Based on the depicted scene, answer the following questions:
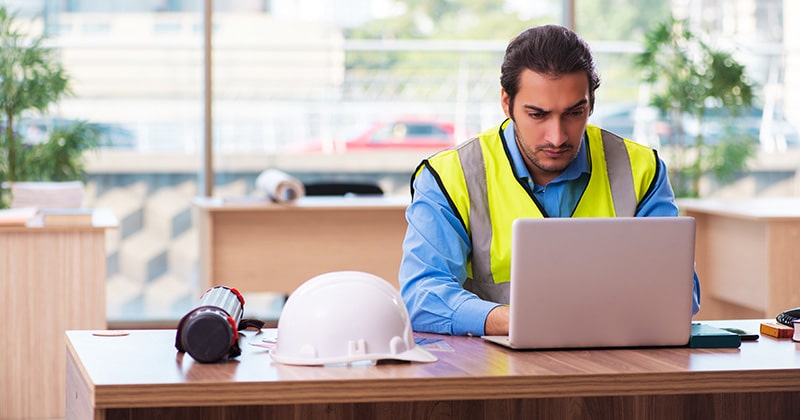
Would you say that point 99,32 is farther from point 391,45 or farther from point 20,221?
point 20,221

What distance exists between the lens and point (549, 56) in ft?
7.09

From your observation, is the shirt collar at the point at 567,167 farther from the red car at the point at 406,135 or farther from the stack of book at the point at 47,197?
the red car at the point at 406,135

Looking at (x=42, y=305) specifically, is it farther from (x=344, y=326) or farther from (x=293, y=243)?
(x=344, y=326)

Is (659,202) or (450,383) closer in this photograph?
(450,383)

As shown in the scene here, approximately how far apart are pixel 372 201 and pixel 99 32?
1.90 meters

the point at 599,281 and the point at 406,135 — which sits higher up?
the point at 406,135

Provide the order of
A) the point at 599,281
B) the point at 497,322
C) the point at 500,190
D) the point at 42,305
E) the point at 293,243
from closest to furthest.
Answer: the point at 599,281
the point at 497,322
the point at 500,190
the point at 42,305
the point at 293,243

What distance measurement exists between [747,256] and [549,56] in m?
2.78

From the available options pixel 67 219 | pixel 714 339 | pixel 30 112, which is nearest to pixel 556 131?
pixel 714 339

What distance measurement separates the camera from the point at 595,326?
1.78m

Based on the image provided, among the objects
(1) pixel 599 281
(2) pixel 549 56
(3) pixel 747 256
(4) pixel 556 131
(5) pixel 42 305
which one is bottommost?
(5) pixel 42 305

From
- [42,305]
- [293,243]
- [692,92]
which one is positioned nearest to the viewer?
[42,305]

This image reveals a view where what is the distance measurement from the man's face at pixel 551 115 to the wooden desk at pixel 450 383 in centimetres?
47

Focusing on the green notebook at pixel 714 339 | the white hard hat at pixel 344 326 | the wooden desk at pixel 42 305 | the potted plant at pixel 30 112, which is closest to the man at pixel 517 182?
the green notebook at pixel 714 339
